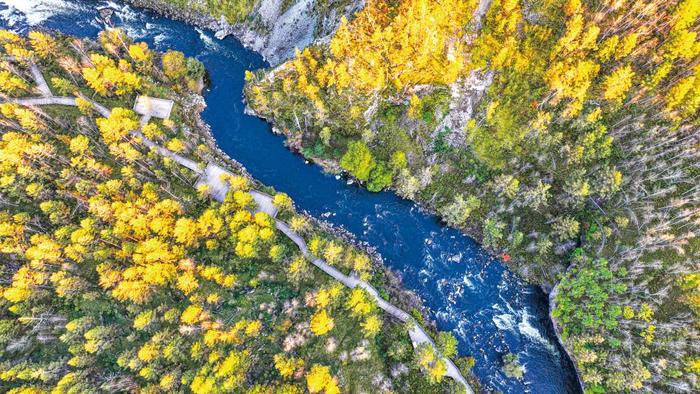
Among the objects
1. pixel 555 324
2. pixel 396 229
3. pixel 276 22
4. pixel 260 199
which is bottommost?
pixel 260 199

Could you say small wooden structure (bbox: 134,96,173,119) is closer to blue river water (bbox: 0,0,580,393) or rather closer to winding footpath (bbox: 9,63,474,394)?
winding footpath (bbox: 9,63,474,394)

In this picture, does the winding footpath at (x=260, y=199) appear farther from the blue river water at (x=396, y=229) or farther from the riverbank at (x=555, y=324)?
the riverbank at (x=555, y=324)

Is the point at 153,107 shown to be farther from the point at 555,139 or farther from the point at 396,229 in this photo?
the point at 555,139

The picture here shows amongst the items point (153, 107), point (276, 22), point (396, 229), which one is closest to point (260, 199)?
point (396, 229)

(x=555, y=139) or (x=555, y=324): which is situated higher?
(x=555, y=139)

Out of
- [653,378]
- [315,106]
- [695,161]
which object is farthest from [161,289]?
[695,161]

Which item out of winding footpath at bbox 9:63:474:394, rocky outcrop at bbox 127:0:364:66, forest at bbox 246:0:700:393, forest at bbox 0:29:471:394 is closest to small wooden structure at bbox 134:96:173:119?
winding footpath at bbox 9:63:474:394

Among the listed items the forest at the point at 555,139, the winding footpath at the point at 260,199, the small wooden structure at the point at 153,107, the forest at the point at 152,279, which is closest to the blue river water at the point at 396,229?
the forest at the point at 555,139
